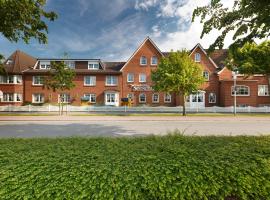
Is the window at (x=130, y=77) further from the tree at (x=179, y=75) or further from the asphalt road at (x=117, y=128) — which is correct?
the asphalt road at (x=117, y=128)

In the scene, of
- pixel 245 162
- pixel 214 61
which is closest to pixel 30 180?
pixel 245 162

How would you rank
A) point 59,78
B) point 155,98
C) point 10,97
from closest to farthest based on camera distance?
1. point 59,78
2. point 10,97
3. point 155,98

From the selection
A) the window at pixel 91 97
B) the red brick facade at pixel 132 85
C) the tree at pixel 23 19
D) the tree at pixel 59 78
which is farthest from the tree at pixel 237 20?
the window at pixel 91 97

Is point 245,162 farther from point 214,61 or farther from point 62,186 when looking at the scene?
point 214,61

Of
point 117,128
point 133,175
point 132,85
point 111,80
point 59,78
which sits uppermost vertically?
point 111,80

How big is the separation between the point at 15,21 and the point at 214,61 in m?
37.5

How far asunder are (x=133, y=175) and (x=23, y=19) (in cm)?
837

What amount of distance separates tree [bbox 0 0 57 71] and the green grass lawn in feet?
19.4

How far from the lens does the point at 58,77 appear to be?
24.1m

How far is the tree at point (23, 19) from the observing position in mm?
7221

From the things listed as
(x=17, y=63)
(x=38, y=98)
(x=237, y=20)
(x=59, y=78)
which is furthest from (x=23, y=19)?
(x=17, y=63)

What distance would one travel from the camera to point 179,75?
2244 cm

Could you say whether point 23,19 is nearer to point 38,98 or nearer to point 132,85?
point 132,85

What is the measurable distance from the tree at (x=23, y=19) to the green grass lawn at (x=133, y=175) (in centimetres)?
592
